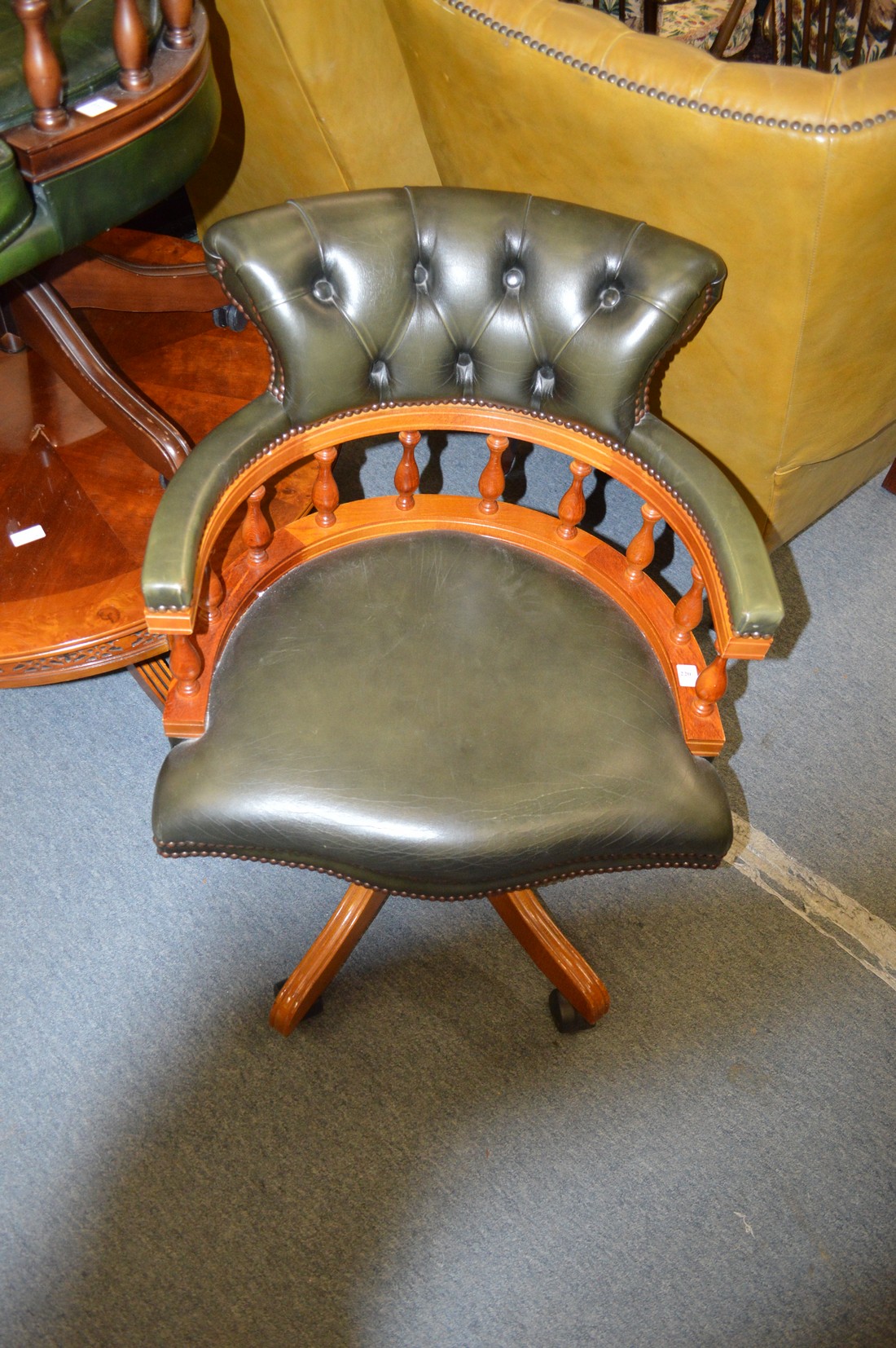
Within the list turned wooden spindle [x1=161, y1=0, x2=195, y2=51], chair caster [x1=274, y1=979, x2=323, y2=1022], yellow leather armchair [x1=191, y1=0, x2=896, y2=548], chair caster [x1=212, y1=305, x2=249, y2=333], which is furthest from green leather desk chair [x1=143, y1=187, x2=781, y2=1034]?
chair caster [x1=212, y1=305, x2=249, y2=333]

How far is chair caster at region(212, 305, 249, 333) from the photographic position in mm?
2059

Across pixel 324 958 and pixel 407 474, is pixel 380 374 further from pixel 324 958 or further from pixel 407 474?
pixel 324 958

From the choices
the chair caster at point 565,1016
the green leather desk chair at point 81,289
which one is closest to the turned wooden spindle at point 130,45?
the green leather desk chair at point 81,289

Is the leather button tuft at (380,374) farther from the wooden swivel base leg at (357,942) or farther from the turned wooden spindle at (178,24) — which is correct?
the wooden swivel base leg at (357,942)

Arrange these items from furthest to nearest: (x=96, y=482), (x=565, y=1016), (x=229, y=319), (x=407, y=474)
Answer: (x=229, y=319)
(x=96, y=482)
(x=565, y=1016)
(x=407, y=474)

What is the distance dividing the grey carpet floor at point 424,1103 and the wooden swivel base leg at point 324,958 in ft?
0.21

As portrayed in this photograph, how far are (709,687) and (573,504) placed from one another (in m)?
0.31

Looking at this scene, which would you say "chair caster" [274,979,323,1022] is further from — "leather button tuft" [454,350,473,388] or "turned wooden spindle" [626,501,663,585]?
"leather button tuft" [454,350,473,388]

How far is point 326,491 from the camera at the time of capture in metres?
1.46

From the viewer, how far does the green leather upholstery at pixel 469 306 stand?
1316 mm

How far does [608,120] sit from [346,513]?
1.97 feet

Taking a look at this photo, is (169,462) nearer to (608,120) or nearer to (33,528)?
(33,528)

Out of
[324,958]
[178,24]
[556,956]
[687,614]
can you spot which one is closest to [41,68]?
[178,24]

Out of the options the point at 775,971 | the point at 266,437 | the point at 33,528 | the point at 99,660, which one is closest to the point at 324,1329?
the point at 775,971
